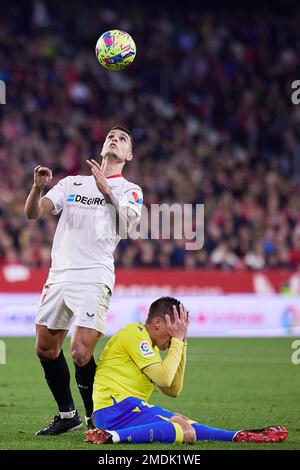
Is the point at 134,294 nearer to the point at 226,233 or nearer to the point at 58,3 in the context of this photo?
the point at 226,233

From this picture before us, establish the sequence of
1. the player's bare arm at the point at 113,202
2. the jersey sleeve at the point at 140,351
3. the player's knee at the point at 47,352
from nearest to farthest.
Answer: the jersey sleeve at the point at 140,351 → the player's bare arm at the point at 113,202 → the player's knee at the point at 47,352

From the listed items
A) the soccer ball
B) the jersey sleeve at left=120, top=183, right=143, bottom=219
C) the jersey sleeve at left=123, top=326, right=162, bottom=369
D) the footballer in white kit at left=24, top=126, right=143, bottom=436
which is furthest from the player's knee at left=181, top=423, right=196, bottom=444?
the soccer ball

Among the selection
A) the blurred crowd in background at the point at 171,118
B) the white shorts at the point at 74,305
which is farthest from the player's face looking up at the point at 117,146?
the blurred crowd in background at the point at 171,118

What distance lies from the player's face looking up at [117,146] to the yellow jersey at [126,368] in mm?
1610

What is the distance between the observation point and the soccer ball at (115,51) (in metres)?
9.02

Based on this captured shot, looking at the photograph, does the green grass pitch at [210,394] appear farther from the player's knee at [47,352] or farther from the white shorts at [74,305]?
the white shorts at [74,305]

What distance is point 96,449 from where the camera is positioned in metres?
6.70

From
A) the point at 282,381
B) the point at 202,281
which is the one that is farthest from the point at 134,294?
the point at 282,381

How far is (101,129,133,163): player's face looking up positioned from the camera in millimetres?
8055

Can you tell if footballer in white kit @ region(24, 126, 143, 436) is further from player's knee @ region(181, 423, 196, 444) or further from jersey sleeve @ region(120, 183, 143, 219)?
player's knee @ region(181, 423, 196, 444)

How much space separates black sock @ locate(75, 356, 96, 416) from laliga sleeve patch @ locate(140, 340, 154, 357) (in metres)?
0.82

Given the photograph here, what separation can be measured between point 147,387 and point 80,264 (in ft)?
4.05

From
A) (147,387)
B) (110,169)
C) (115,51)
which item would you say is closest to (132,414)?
(147,387)

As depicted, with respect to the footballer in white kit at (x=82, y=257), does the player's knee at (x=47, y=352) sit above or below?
below
